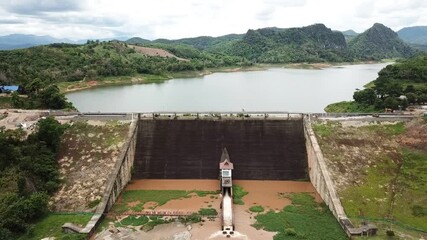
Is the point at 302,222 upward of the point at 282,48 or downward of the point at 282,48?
downward

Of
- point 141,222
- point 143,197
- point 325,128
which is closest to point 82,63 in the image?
point 143,197

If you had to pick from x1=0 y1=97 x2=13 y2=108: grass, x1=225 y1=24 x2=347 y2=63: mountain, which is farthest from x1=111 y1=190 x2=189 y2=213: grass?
x1=225 y1=24 x2=347 y2=63: mountain

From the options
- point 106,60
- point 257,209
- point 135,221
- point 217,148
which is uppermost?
point 106,60

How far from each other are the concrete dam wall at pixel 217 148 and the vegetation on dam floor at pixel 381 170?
9.15ft

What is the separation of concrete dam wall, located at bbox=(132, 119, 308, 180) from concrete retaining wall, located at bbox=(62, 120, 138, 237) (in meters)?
0.83

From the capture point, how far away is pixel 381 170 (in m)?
29.9

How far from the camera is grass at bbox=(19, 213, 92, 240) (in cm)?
2317

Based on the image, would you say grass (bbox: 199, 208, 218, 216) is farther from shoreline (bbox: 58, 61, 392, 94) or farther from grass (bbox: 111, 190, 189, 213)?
shoreline (bbox: 58, 61, 392, 94)

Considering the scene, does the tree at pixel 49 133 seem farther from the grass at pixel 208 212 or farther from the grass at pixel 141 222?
the grass at pixel 208 212

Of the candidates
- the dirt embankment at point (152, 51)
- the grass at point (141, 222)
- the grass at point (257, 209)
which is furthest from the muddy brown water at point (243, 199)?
the dirt embankment at point (152, 51)

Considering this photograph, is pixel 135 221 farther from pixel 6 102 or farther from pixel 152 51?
pixel 152 51

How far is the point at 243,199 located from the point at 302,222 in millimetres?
5271

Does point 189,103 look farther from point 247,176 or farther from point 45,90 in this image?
point 247,176

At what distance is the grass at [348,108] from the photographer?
5238cm
